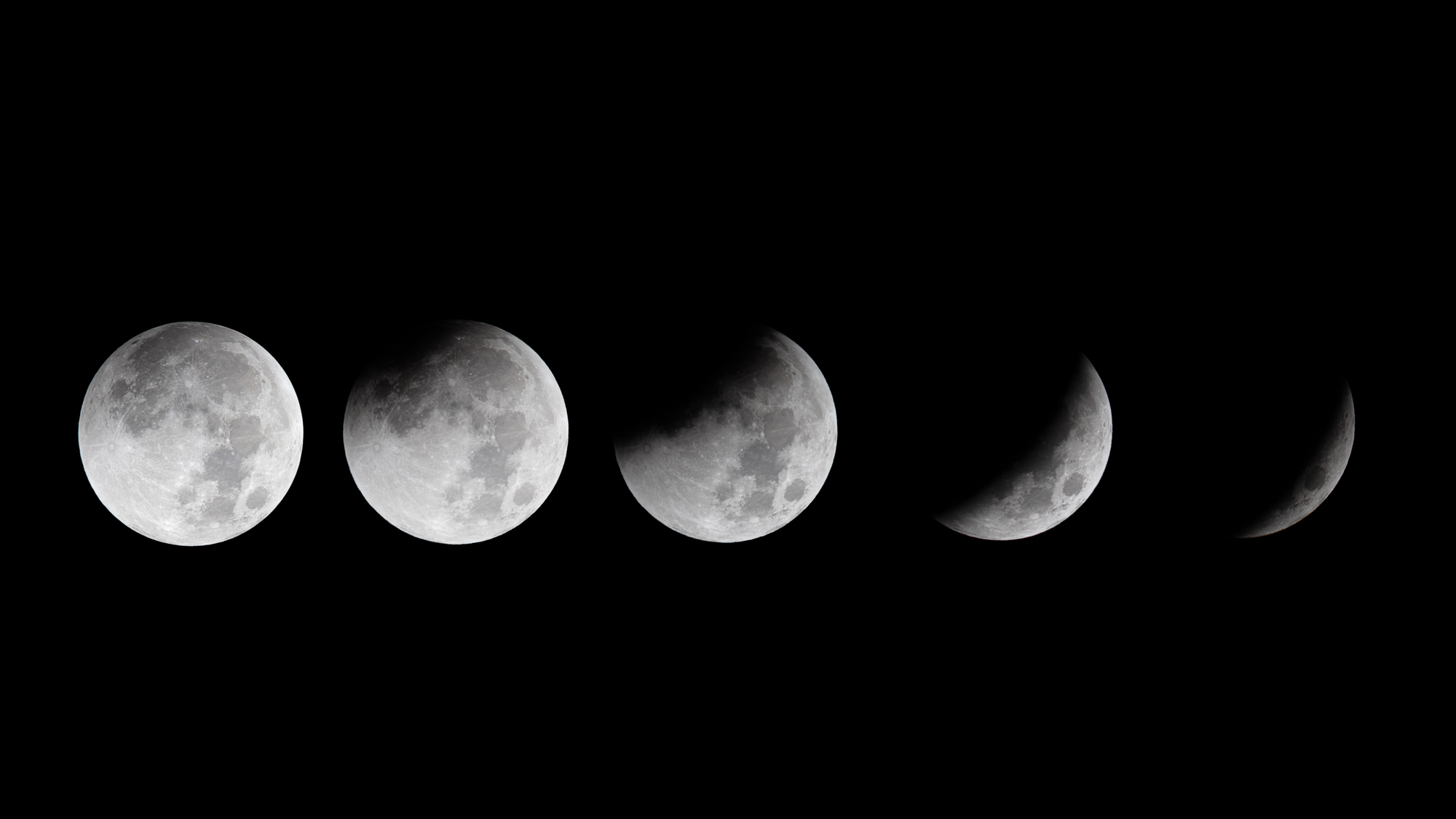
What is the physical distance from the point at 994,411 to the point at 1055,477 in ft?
2.69

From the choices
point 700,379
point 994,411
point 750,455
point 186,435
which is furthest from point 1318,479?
point 186,435

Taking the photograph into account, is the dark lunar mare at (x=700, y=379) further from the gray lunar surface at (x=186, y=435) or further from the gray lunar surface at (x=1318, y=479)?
the gray lunar surface at (x=1318, y=479)

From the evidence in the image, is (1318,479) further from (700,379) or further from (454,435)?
(454,435)

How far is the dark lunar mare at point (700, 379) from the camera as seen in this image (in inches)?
300

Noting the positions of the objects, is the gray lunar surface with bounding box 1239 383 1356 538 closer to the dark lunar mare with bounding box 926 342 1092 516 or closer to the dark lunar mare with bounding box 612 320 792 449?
the dark lunar mare with bounding box 926 342 1092 516

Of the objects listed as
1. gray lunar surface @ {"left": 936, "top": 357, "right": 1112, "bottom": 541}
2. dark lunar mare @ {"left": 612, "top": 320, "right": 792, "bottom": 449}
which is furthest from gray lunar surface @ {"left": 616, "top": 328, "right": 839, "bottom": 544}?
gray lunar surface @ {"left": 936, "top": 357, "right": 1112, "bottom": 541}

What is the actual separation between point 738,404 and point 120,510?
16.4 feet

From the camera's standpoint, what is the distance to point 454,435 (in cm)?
730

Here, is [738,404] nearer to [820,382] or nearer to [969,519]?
[820,382]

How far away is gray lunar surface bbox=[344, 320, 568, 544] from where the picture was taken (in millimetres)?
7328

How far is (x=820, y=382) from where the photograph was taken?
316 inches

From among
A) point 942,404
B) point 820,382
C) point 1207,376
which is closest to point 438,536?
point 820,382

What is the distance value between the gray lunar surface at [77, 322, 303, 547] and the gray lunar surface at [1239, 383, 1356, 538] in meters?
8.78

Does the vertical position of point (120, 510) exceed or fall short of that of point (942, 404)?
it falls short
